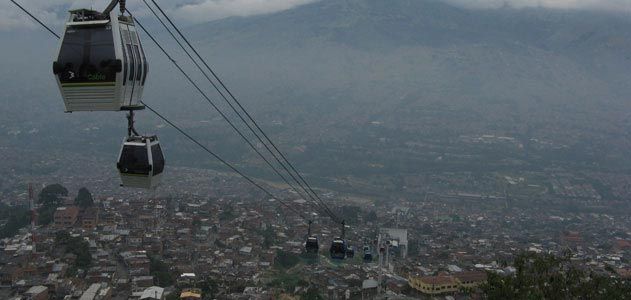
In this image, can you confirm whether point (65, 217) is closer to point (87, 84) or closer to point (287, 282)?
point (287, 282)

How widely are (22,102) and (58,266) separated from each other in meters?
70.4

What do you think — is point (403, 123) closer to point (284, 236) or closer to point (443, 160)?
point (443, 160)

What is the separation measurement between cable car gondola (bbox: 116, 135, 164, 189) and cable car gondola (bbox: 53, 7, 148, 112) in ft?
1.37

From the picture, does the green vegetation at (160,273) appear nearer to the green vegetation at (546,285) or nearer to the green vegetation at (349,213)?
the green vegetation at (546,285)

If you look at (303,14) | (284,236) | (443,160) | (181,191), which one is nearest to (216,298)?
(284,236)

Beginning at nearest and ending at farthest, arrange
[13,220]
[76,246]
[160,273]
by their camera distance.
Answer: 1. [160,273]
2. [76,246]
3. [13,220]

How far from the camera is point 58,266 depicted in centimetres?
1648

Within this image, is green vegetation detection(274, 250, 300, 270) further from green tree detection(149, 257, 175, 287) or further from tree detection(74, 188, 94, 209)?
tree detection(74, 188, 94, 209)

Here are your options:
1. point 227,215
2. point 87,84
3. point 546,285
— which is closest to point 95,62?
point 87,84

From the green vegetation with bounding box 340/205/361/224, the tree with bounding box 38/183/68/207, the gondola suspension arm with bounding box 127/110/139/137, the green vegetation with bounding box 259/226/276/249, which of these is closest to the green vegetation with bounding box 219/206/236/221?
the green vegetation with bounding box 259/226/276/249

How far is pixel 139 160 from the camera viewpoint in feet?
13.5

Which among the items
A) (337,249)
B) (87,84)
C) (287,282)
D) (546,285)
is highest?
(87,84)

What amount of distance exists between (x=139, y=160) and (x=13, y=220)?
21.2m

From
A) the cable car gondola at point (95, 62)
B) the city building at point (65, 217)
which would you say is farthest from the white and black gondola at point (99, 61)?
the city building at point (65, 217)
